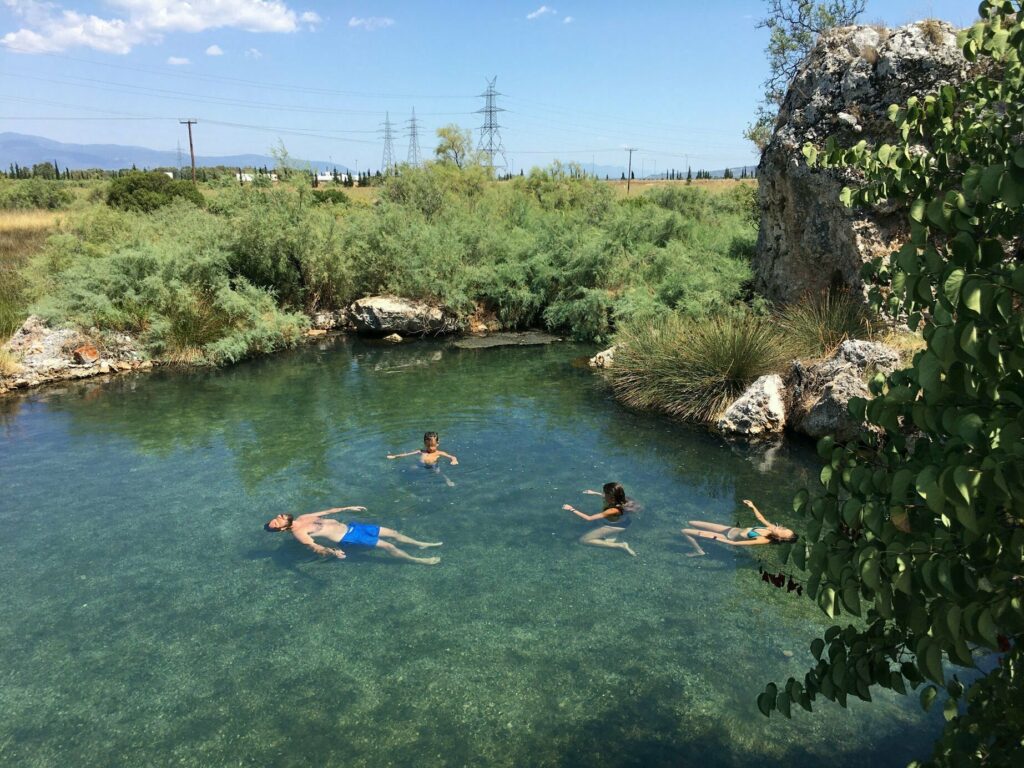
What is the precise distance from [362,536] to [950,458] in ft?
24.4

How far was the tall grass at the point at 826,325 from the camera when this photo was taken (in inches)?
537

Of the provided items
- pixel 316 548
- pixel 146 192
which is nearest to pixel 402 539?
pixel 316 548

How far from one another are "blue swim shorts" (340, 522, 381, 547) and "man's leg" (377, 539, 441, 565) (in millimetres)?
91

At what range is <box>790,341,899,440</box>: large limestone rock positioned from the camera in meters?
11.5

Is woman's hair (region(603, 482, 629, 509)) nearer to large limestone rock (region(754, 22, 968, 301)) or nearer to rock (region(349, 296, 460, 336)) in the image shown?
large limestone rock (region(754, 22, 968, 301))

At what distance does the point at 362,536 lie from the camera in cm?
847

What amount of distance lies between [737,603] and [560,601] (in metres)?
1.87

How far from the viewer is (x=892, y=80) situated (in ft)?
45.9

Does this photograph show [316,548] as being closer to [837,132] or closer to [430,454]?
[430,454]

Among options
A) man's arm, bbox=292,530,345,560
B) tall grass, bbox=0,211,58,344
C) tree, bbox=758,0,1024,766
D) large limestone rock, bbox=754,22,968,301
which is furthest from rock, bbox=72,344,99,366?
tree, bbox=758,0,1024,766

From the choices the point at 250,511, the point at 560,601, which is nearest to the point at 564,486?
the point at 560,601

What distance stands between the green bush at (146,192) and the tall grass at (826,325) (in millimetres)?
31068

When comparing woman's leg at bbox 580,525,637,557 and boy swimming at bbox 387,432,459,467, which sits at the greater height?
boy swimming at bbox 387,432,459,467

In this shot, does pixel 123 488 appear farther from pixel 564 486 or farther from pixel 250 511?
pixel 564 486
